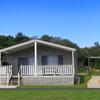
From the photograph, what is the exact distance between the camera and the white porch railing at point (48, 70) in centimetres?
3145

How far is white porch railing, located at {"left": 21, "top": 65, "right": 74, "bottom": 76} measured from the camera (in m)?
31.5

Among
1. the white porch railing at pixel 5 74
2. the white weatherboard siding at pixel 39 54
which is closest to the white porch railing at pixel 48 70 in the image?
the white porch railing at pixel 5 74

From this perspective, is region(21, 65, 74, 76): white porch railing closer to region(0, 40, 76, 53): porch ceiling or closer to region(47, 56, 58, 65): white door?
region(0, 40, 76, 53): porch ceiling

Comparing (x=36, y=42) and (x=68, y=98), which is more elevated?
(x=36, y=42)

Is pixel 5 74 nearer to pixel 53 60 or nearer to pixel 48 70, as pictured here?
pixel 48 70

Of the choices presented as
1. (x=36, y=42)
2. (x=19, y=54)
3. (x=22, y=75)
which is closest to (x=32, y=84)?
(x=22, y=75)

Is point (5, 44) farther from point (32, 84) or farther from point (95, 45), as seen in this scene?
point (32, 84)

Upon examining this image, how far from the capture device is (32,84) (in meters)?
30.5

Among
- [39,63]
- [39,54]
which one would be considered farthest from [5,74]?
[39,54]

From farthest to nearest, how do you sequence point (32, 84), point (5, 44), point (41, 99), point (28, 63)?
point (5, 44) → point (28, 63) → point (32, 84) → point (41, 99)

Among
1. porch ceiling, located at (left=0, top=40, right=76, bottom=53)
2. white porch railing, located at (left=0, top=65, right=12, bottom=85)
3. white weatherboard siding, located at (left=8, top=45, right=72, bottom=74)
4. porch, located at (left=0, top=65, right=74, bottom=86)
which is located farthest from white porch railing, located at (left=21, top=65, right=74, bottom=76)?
white weatherboard siding, located at (left=8, top=45, right=72, bottom=74)

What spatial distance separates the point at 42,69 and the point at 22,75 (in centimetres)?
173

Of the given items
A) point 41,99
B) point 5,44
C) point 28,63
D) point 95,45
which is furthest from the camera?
point 95,45

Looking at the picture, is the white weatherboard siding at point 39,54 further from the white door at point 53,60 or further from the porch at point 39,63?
the white door at point 53,60
